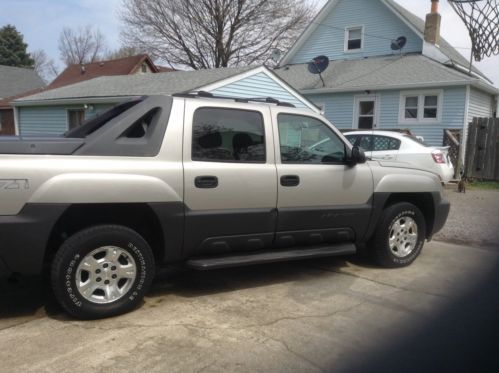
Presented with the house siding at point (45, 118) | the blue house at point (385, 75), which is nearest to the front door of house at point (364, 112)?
the blue house at point (385, 75)

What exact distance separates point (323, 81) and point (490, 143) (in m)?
7.19

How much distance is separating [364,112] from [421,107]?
233 centimetres

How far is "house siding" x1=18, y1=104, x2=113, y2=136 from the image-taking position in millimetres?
20297

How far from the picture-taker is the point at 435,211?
5.87 meters

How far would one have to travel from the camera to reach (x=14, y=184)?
Result: 346cm

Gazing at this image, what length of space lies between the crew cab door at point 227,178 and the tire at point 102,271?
473mm

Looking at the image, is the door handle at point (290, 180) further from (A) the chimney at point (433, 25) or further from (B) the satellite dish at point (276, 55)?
(B) the satellite dish at point (276, 55)

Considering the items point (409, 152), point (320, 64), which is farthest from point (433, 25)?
point (409, 152)

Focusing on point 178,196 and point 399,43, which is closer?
point 178,196

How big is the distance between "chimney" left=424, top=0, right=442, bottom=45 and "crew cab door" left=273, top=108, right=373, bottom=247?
55.5 ft

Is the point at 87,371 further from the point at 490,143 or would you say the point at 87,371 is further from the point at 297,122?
the point at 490,143

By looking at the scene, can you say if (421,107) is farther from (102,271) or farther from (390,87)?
(102,271)

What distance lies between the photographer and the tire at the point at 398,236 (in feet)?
18.0

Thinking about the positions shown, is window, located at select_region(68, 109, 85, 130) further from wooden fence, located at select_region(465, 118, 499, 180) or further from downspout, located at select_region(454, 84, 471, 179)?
wooden fence, located at select_region(465, 118, 499, 180)
